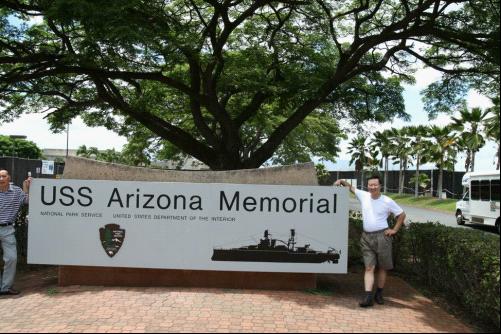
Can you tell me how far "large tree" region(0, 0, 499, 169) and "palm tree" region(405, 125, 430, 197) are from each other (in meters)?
32.1

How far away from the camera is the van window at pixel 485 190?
71.3ft

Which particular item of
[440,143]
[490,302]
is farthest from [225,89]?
[440,143]

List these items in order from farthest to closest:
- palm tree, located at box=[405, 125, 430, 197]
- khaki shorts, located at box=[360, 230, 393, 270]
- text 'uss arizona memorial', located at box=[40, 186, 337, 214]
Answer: palm tree, located at box=[405, 125, 430, 197] → text 'uss arizona memorial', located at box=[40, 186, 337, 214] → khaki shorts, located at box=[360, 230, 393, 270]

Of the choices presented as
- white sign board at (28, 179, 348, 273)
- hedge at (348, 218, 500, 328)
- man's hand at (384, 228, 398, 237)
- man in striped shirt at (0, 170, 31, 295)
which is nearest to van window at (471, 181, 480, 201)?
hedge at (348, 218, 500, 328)

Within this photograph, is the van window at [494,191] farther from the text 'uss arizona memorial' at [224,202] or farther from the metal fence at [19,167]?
the metal fence at [19,167]

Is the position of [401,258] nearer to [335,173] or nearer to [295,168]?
[295,168]

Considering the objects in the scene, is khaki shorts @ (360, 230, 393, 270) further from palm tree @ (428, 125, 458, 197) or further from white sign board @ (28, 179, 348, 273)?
palm tree @ (428, 125, 458, 197)

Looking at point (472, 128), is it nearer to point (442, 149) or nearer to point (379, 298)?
point (442, 149)

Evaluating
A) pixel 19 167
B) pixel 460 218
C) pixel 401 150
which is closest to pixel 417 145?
pixel 401 150

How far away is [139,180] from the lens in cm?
810

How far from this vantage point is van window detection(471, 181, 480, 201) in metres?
22.8

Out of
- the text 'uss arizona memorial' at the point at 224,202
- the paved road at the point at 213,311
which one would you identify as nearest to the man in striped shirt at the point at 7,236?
the paved road at the point at 213,311

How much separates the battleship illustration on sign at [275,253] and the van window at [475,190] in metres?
17.2

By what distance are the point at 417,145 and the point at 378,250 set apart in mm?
44175
